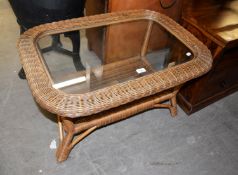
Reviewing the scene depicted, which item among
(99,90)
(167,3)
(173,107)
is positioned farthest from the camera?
(167,3)

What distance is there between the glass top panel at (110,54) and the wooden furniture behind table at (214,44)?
0.21m

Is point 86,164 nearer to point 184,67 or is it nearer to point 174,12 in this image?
point 184,67

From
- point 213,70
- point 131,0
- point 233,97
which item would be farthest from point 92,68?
point 233,97

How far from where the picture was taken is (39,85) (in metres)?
0.83

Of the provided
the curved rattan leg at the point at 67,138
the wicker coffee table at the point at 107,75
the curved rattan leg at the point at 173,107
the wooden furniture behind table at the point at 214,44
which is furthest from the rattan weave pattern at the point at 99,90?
the curved rattan leg at the point at 173,107

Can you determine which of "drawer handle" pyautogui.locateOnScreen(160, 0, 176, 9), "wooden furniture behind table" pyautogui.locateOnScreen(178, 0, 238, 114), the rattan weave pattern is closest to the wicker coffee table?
the rattan weave pattern

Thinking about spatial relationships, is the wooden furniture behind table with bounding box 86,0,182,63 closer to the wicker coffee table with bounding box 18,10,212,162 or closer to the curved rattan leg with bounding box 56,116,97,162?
the wicker coffee table with bounding box 18,10,212,162

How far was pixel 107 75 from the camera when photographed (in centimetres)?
111

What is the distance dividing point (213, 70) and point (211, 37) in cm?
22

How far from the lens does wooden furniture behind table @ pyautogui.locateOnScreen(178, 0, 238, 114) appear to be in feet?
4.13

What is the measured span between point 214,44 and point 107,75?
2.03ft

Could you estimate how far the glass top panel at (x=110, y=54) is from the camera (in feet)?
3.42

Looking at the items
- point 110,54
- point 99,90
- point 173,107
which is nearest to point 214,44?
point 173,107

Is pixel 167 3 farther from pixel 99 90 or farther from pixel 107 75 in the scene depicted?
pixel 99 90
